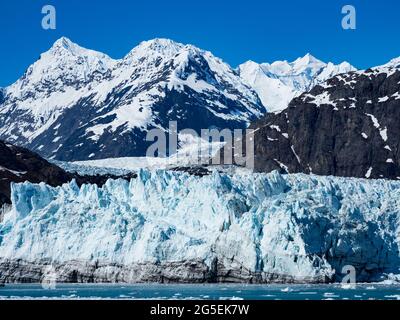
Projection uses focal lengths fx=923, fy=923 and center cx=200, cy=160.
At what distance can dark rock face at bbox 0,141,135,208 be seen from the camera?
161125 millimetres

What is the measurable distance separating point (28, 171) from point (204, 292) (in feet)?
360

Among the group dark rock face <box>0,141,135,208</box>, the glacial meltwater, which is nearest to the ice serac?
the glacial meltwater

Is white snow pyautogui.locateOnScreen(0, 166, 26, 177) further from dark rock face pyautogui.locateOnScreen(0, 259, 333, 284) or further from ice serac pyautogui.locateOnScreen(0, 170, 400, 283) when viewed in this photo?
dark rock face pyautogui.locateOnScreen(0, 259, 333, 284)

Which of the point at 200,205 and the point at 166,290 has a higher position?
the point at 200,205

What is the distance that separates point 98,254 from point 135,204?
891cm

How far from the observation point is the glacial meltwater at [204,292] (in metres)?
61.4

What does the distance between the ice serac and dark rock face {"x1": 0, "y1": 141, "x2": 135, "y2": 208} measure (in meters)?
72.1

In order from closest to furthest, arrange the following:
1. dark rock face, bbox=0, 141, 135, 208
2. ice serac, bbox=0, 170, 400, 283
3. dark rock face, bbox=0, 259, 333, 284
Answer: dark rock face, bbox=0, 259, 333, 284, ice serac, bbox=0, 170, 400, 283, dark rock face, bbox=0, 141, 135, 208

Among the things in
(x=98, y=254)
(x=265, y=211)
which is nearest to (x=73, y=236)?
(x=98, y=254)

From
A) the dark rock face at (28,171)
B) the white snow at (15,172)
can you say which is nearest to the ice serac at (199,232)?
the dark rock face at (28,171)

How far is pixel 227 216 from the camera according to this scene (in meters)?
78.4

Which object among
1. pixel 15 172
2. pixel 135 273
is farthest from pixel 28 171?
pixel 135 273

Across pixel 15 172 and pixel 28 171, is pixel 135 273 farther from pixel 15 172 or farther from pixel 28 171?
pixel 28 171
